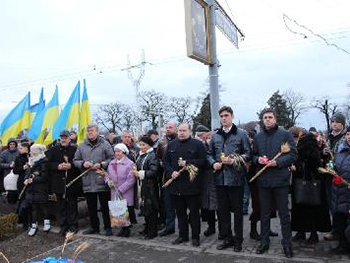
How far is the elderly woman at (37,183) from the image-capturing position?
786 centimetres

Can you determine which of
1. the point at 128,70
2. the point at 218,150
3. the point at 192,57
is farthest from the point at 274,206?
the point at 128,70

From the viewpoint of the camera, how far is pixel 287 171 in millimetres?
5883

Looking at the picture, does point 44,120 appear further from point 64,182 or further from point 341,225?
point 341,225

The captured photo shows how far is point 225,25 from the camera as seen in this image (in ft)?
31.8

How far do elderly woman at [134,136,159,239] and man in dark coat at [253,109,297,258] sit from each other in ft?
6.03

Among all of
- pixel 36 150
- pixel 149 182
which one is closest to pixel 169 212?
pixel 149 182

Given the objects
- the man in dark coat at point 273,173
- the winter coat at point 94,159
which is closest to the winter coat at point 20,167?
the winter coat at point 94,159

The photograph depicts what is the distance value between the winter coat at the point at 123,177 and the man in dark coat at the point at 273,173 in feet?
7.50

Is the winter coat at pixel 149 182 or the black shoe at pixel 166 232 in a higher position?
the winter coat at pixel 149 182

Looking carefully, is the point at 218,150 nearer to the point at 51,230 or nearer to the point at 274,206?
the point at 274,206

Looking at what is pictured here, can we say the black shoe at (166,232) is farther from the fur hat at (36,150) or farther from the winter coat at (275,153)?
the fur hat at (36,150)

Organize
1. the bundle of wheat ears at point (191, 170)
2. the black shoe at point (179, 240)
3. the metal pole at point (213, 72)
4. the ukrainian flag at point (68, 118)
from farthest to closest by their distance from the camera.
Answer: the ukrainian flag at point (68, 118) < the metal pole at point (213, 72) < the black shoe at point (179, 240) < the bundle of wheat ears at point (191, 170)

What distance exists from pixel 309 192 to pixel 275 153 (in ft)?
2.59

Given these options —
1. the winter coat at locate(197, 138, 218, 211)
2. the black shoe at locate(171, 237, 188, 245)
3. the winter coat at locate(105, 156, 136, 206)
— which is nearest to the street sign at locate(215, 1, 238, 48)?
the winter coat at locate(197, 138, 218, 211)
